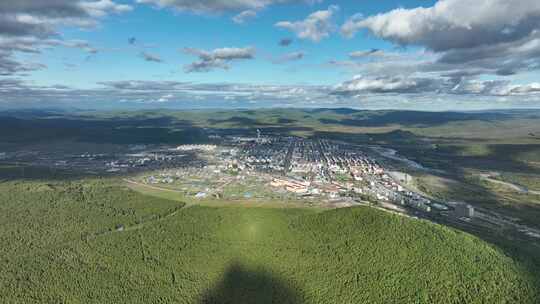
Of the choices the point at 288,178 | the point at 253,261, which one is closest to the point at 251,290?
the point at 253,261

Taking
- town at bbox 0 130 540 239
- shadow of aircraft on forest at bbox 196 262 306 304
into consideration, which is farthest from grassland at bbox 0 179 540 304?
town at bbox 0 130 540 239

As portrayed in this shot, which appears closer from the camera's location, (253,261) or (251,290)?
(251,290)

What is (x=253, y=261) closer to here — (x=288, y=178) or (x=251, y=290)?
(x=251, y=290)

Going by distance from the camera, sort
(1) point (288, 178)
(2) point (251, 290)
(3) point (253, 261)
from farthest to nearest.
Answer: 1. (1) point (288, 178)
2. (3) point (253, 261)
3. (2) point (251, 290)

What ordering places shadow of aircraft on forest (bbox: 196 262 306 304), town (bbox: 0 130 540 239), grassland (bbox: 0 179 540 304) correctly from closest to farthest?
grassland (bbox: 0 179 540 304)
shadow of aircraft on forest (bbox: 196 262 306 304)
town (bbox: 0 130 540 239)

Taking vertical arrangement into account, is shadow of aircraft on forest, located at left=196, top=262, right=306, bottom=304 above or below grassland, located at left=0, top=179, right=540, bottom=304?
below

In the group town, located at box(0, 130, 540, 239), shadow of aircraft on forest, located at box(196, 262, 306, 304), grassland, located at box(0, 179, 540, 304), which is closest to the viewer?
grassland, located at box(0, 179, 540, 304)

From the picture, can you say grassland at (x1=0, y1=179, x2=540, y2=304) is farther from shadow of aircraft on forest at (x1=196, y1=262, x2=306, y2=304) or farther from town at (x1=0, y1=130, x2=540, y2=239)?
town at (x1=0, y1=130, x2=540, y2=239)
